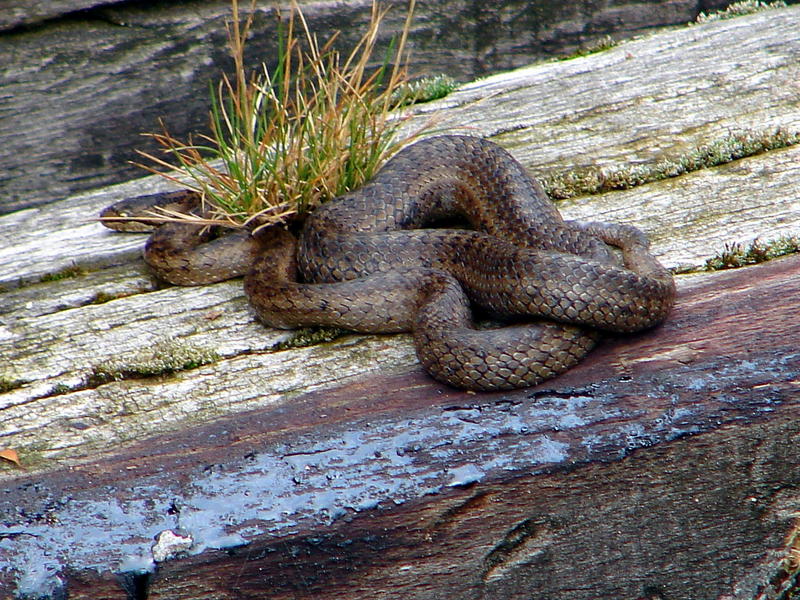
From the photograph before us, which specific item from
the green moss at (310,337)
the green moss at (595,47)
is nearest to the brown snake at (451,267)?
the green moss at (310,337)

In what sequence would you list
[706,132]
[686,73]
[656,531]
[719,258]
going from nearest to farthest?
[656,531]
[719,258]
[706,132]
[686,73]

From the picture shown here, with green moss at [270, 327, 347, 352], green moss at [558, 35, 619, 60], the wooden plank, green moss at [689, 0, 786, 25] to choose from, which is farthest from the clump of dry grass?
green moss at [689, 0, 786, 25]

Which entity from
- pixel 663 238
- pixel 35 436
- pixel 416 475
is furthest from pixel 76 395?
pixel 663 238

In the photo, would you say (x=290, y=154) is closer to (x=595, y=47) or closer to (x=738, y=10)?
(x=595, y=47)

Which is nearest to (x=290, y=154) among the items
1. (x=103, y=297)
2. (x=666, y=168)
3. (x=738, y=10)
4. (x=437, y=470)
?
(x=103, y=297)

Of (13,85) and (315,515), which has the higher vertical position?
(13,85)

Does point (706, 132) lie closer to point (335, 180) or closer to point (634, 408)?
point (335, 180)
